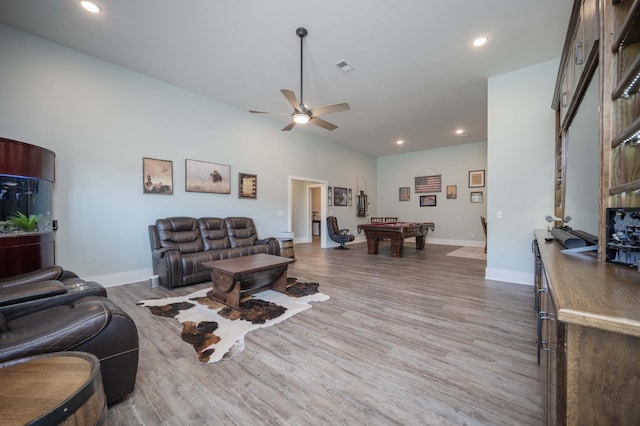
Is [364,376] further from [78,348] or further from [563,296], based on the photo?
[78,348]

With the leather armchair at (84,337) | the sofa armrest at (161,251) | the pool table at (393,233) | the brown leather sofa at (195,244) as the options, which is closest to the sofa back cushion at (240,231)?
the brown leather sofa at (195,244)

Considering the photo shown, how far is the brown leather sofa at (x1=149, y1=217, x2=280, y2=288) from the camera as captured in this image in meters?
3.75

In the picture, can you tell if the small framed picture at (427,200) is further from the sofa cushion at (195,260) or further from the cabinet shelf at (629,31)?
the cabinet shelf at (629,31)

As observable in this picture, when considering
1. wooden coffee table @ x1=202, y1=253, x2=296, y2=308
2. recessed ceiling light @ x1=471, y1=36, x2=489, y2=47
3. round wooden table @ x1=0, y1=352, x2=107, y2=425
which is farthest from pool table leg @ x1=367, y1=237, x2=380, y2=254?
round wooden table @ x1=0, y1=352, x2=107, y2=425

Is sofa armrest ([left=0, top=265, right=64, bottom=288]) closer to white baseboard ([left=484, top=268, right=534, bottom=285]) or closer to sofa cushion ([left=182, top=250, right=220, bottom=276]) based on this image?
sofa cushion ([left=182, top=250, right=220, bottom=276])

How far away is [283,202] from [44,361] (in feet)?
19.0

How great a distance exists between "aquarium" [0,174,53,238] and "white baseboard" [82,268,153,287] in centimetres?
99

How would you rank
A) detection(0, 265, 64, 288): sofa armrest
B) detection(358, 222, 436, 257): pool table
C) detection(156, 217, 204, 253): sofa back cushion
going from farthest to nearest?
detection(358, 222, 436, 257): pool table < detection(156, 217, 204, 253): sofa back cushion < detection(0, 265, 64, 288): sofa armrest

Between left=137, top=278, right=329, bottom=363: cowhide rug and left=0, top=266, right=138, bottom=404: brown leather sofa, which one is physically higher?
left=0, top=266, right=138, bottom=404: brown leather sofa

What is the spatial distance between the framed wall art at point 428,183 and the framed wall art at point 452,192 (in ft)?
0.97

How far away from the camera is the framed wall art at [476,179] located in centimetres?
814

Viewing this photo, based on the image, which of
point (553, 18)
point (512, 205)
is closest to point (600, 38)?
point (553, 18)

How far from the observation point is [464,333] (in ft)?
7.75

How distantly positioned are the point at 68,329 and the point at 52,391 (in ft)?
2.46
